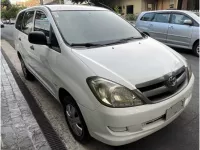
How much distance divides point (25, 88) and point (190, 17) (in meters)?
5.36

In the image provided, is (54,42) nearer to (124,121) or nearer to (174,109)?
(124,121)

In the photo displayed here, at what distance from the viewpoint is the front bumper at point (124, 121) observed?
2135 millimetres

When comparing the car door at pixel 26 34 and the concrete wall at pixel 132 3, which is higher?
the concrete wall at pixel 132 3

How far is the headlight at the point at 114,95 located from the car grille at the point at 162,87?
121 millimetres

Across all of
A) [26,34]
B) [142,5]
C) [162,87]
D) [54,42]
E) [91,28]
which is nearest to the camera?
[162,87]

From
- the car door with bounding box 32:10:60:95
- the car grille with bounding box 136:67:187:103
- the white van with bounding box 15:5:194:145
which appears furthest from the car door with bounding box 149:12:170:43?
the car grille with bounding box 136:67:187:103

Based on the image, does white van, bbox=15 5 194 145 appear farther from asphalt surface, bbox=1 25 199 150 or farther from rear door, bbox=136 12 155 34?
rear door, bbox=136 12 155 34

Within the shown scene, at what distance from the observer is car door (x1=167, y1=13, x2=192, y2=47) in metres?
7.00

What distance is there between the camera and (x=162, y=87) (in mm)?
2352

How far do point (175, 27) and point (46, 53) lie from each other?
538 cm

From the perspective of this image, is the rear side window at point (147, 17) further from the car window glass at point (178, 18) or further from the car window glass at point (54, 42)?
the car window glass at point (54, 42)

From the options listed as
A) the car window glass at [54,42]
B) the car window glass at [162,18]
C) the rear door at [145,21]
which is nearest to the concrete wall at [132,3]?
the rear door at [145,21]

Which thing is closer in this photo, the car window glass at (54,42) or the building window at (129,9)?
the car window glass at (54,42)

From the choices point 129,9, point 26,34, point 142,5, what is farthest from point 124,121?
point 129,9
